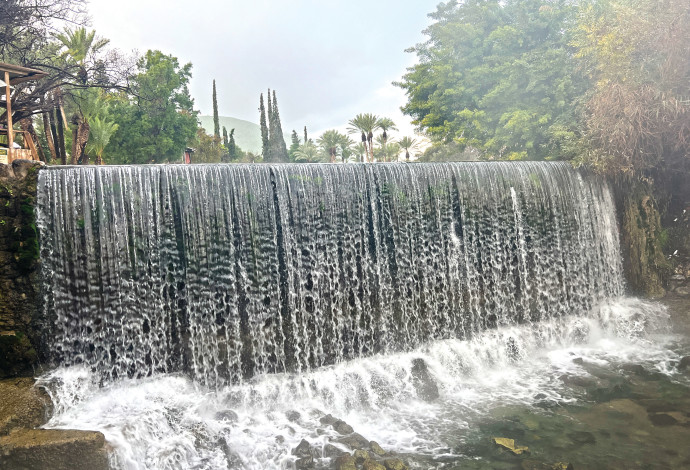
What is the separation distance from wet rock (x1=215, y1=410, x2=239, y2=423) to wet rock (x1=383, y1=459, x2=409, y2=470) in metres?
3.11

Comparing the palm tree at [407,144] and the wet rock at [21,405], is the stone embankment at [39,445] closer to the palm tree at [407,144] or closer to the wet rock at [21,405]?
the wet rock at [21,405]

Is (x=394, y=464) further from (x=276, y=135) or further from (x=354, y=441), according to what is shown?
(x=276, y=135)

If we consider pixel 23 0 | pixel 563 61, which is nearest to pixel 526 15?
pixel 563 61

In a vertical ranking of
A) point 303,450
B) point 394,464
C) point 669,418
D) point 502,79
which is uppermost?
point 502,79

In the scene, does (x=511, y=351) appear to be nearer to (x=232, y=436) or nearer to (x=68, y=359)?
(x=232, y=436)

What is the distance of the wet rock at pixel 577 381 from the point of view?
1004 centimetres

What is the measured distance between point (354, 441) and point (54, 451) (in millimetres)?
4606

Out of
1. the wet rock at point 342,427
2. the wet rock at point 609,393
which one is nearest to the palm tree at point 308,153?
the wet rock at point 609,393

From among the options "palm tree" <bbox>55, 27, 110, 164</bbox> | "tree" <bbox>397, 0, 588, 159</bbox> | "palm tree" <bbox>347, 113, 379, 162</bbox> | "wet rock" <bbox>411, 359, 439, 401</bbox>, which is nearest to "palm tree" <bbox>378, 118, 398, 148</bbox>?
"palm tree" <bbox>347, 113, 379, 162</bbox>

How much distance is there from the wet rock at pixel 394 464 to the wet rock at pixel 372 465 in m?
0.12

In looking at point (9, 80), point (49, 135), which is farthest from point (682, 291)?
Result: point (49, 135)

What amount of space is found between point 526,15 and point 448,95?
195 inches

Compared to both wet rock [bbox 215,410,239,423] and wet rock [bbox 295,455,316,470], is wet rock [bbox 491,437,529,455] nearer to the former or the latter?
wet rock [bbox 295,455,316,470]

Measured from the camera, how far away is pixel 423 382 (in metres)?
10.1
